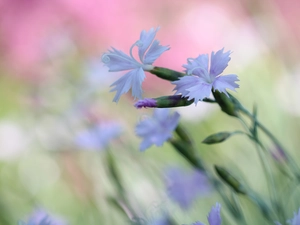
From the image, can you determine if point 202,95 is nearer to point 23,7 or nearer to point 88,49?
point 88,49

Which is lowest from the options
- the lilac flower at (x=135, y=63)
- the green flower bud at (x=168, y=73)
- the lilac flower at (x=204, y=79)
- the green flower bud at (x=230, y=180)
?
the green flower bud at (x=230, y=180)

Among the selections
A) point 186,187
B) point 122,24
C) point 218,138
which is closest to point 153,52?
point 218,138

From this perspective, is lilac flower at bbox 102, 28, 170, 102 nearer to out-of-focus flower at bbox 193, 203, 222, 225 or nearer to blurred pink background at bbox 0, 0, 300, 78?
out-of-focus flower at bbox 193, 203, 222, 225

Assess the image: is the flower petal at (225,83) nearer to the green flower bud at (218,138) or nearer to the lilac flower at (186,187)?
the green flower bud at (218,138)

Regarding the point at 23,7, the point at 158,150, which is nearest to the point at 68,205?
the point at 158,150

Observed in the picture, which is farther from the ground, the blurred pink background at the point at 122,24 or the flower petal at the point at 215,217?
the blurred pink background at the point at 122,24

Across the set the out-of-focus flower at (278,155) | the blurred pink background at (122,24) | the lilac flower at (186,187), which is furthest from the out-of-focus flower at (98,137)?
the blurred pink background at (122,24)

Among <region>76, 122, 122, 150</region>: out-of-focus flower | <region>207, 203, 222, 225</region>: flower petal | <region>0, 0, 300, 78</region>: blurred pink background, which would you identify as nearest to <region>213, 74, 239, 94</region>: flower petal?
<region>207, 203, 222, 225</region>: flower petal
